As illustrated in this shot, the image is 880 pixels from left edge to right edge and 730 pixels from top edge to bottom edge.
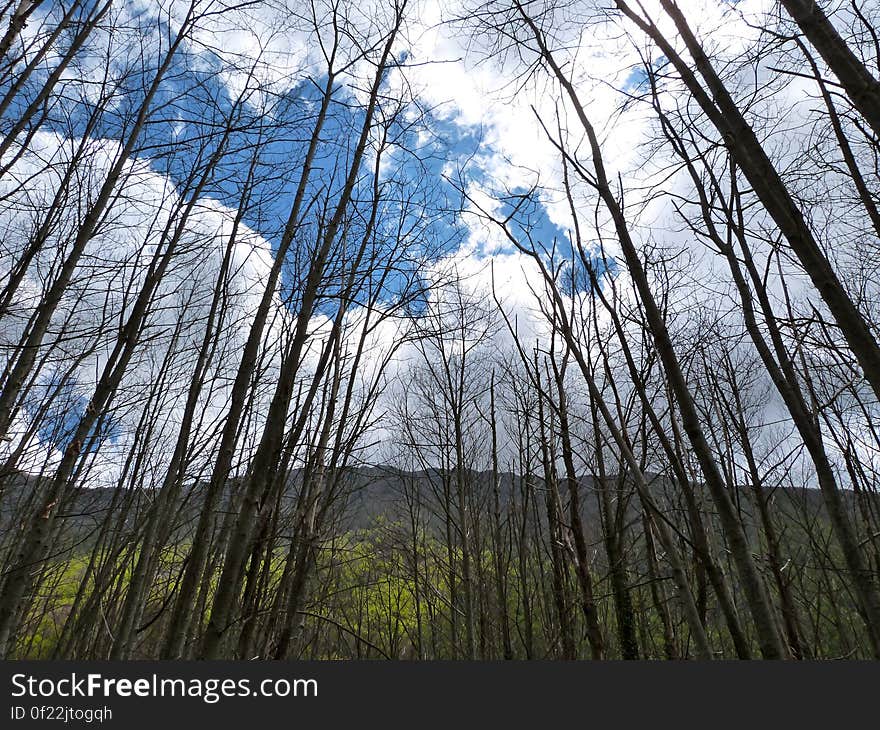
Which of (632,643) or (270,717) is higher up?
(632,643)

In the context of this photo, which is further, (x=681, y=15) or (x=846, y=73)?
Result: (x=681, y=15)

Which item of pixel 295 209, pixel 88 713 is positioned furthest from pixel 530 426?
pixel 88 713

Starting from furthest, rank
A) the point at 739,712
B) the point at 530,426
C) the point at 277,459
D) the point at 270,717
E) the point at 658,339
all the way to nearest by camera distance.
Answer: the point at 530,426, the point at 277,459, the point at 658,339, the point at 270,717, the point at 739,712

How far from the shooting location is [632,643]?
3314mm

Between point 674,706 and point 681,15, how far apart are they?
2727mm

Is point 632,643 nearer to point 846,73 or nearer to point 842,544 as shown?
point 842,544

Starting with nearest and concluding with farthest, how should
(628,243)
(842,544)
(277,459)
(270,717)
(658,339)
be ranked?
(270,717)
(658,339)
(628,243)
(277,459)
(842,544)

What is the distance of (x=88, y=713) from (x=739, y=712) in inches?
80.9

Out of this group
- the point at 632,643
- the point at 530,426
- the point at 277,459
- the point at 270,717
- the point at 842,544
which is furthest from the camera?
the point at 530,426

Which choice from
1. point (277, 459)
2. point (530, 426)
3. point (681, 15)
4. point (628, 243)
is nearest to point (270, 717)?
point (277, 459)

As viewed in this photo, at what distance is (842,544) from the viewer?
267cm

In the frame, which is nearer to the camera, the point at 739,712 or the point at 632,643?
the point at 739,712

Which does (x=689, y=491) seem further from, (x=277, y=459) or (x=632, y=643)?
(x=632, y=643)

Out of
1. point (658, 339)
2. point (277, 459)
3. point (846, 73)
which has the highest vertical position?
point (846, 73)
